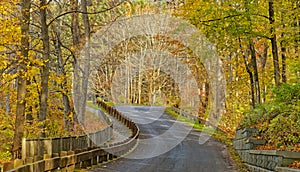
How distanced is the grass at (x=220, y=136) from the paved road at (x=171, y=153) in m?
0.39

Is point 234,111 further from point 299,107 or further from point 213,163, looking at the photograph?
point 299,107

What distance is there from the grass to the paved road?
1.28ft

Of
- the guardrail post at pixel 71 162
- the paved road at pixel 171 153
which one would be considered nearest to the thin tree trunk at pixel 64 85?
the paved road at pixel 171 153

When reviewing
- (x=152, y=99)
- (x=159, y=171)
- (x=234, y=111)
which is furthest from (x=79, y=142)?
(x=152, y=99)

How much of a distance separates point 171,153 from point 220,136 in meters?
10.4

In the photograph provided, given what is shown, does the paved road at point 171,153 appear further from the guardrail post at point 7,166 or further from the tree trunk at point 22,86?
the guardrail post at point 7,166

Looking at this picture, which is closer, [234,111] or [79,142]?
[79,142]

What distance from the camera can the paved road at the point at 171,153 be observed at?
15.1 m

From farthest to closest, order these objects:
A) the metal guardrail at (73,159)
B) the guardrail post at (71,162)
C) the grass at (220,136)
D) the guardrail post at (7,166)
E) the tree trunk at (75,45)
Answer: the tree trunk at (75,45) → the grass at (220,136) → the guardrail post at (71,162) → the metal guardrail at (73,159) → the guardrail post at (7,166)

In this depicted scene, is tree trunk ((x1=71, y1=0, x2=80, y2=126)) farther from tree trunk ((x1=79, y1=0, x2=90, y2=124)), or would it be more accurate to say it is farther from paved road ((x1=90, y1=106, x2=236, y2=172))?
paved road ((x1=90, y1=106, x2=236, y2=172))

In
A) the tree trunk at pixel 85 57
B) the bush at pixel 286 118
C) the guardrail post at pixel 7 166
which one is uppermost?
the tree trunk at pixel 85 57

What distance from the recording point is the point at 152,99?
2534 inches

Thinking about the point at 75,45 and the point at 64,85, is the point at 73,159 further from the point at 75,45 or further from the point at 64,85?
the point at 75,45

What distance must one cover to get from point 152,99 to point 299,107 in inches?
2124
